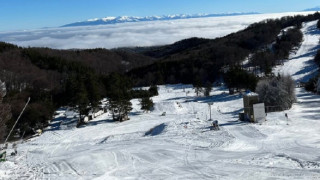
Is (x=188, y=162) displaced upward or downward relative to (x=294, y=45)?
downward

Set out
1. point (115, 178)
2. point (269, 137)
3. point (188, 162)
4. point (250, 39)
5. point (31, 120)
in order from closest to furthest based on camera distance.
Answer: point (115, 178) < point (188, 162) < point (269, 137) < point (31, 120) < point (250, 39)

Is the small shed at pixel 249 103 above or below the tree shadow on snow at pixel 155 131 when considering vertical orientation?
above

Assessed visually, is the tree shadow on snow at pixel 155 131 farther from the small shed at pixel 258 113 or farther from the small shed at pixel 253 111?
the small shed at pixel 258 113

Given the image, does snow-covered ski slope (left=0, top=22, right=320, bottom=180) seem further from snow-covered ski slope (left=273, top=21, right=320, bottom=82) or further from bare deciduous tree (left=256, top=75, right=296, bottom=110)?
snow-covered ski slope (left=273, top=21, right=320, bottom=82)

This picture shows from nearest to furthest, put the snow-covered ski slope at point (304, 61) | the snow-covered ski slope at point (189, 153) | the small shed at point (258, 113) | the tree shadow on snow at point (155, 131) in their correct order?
the snow-covered ski slope at point (189, 153), the small shed at point (258, 113), the tree shadow on snow at point (155, 131), the snow-covered ski slope at point (304, 61)

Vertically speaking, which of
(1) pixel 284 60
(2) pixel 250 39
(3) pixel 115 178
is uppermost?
(2) pixel 250 39

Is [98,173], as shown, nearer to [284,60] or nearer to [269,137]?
[269,137]

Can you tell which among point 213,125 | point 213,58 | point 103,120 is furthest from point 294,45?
point 213,125

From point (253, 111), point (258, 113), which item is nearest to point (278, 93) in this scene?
A: point (258, 113)

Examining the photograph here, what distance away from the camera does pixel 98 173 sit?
19.8 metres

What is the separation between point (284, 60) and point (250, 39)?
145ft

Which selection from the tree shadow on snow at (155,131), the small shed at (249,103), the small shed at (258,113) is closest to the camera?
the small shed at (258,113)

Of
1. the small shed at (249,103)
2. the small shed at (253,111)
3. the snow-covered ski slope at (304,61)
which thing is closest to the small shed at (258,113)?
the small shed at (253,111)

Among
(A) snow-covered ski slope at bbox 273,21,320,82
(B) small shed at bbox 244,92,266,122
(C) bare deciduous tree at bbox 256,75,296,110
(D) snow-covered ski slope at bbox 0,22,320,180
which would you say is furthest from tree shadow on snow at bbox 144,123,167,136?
(A) snow-covered ski slope at bbox 273,21,320,82
